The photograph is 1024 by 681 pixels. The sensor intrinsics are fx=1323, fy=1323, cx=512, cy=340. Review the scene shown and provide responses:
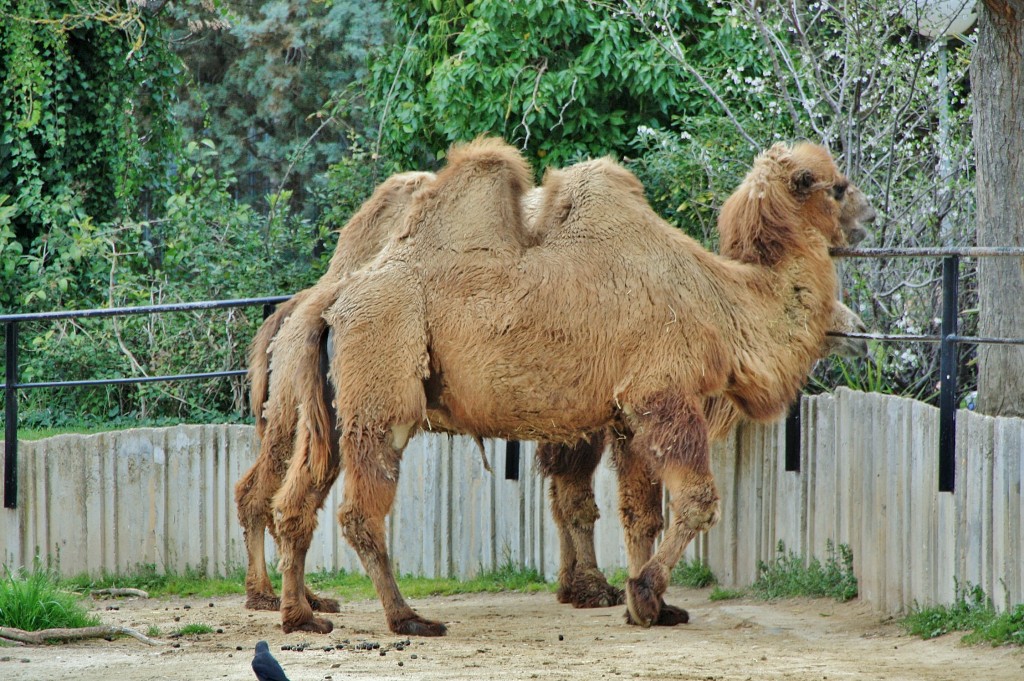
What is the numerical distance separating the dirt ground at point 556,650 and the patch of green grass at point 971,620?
0.06 meters

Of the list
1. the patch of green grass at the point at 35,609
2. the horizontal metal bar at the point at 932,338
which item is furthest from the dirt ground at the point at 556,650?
the horizontal metal bar at the point at 932,338

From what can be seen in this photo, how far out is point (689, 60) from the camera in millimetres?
13055

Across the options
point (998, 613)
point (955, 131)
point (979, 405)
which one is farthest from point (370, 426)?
point (955, 131)

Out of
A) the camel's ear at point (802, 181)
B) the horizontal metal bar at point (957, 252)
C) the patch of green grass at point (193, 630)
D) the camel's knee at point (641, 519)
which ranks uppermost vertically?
the camel's ear at point (802, 181)

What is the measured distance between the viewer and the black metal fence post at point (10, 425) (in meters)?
8.98

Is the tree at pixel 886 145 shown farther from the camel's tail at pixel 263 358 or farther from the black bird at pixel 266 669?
the black bird at pixel 266 669

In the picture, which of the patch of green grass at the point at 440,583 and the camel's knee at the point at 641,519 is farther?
the patch of green grass at the point at 440,583

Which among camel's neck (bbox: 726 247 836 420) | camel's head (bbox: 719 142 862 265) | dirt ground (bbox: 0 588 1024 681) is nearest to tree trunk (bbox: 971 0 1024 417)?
camel's head (bbox: 719 142 862 265)

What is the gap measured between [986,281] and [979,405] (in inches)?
29.9

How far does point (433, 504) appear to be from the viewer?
9336mm

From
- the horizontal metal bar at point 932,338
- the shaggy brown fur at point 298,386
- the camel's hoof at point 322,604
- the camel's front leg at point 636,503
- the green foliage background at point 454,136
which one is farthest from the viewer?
the green foliage background at point 454,136

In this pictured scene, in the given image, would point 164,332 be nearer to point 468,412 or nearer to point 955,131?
point 468,412

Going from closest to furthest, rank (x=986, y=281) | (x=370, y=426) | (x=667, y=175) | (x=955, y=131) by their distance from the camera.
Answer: (x=370, y=426)
(x=986, y=281)
(x=955, y=131)
(x=667, y=175)

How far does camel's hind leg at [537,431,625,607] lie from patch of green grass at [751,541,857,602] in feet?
2.86
